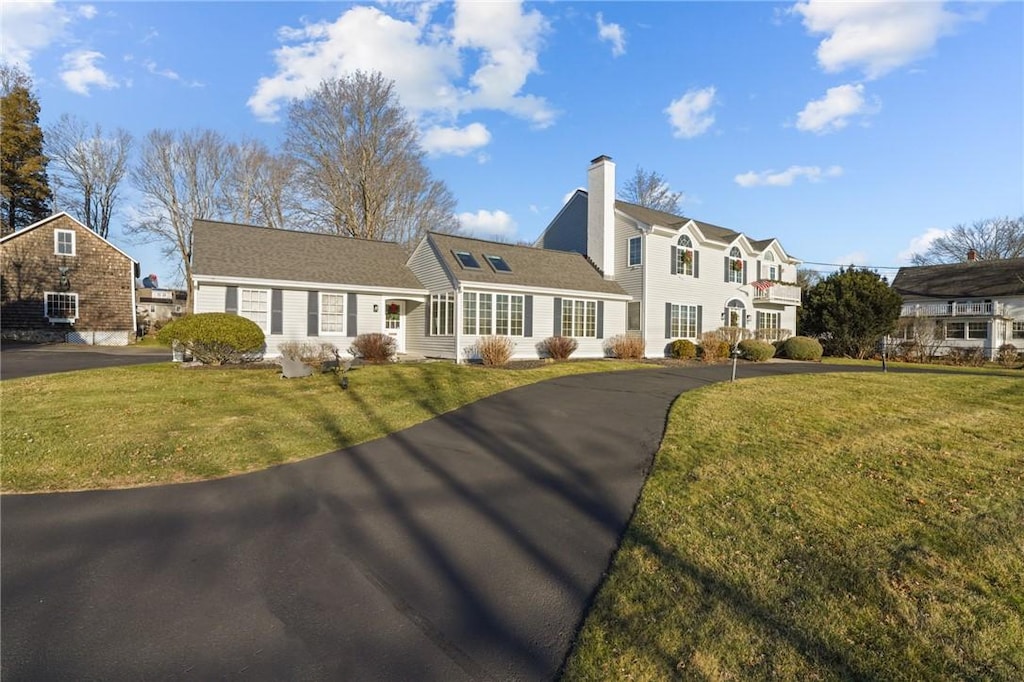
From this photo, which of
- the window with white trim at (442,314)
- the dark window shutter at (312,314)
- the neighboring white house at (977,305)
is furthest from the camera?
the neighboring white house at (977,305)

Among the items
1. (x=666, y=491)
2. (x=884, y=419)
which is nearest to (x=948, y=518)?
(x=666, y=491)

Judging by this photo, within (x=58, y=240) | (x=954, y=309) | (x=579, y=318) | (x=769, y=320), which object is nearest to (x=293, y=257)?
(x=579, y=318)

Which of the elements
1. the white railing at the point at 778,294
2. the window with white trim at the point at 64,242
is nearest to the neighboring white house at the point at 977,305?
the white railing at the point at 778,294

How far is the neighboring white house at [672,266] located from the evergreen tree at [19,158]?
3585 cm

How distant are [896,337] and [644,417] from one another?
82.1 ft

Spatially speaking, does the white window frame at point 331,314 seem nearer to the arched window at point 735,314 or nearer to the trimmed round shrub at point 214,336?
the trimmed round shrub at point 214,336

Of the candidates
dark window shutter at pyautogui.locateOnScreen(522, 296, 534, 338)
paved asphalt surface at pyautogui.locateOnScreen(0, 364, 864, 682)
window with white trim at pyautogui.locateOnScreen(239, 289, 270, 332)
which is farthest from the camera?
dark window shutter at pyautogui.locateOnScreen(522, 296, 534, 338)

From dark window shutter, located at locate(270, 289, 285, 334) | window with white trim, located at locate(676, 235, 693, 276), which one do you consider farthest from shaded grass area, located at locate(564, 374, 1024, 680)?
window with white trim, located at locate(676, 235, 693, 276)

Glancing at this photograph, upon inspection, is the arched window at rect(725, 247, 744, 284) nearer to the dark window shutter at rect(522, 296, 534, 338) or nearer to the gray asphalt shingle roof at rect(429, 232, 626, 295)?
the gray asphalt shingle roof at rect(429, 232, 626, 295)

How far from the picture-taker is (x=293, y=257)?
18.6 meters

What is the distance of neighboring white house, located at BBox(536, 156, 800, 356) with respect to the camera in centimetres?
2284

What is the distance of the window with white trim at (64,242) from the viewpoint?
27625mm

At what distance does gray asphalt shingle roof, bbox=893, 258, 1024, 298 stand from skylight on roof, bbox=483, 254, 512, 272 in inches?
1305

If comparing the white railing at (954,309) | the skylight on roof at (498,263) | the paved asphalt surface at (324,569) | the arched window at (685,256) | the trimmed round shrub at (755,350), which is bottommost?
the paved asphalt surface at (324,569)
